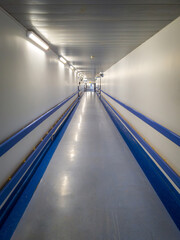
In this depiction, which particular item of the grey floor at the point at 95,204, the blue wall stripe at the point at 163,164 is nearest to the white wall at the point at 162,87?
the blue wall stripe at the point at 163,164

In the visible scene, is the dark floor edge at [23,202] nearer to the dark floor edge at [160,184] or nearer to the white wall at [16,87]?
the white wall at [16,87]

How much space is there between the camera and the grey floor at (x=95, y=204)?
1.75m

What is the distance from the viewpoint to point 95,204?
7.06 ft

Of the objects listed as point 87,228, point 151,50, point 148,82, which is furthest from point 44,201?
point 151,50

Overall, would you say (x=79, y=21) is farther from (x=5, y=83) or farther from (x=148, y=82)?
(x=148, y=82)

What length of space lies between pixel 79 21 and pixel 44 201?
275cm

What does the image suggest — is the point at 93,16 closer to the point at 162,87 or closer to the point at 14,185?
the point at 162,87

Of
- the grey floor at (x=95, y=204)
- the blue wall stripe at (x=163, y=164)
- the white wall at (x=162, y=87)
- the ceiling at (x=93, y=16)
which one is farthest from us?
the white wall at (x=162, y=87)

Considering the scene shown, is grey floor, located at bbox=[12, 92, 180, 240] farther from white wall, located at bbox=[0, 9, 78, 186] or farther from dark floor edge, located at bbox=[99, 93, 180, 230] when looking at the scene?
white wall, located at bbox=[0, 9, 78, 186]

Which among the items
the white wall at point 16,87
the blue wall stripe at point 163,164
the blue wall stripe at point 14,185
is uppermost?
the white wall at point 16,87

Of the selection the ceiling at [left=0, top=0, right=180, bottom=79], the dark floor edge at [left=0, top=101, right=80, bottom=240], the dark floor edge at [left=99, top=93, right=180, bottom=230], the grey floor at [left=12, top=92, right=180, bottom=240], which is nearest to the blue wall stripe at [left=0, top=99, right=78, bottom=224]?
the dark floor edge at [left=0, top=101, right=80, bottom=240]

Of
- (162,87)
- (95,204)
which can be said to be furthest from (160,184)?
(162,87)

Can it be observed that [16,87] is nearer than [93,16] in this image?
No

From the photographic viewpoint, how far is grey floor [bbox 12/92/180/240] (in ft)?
5.75
